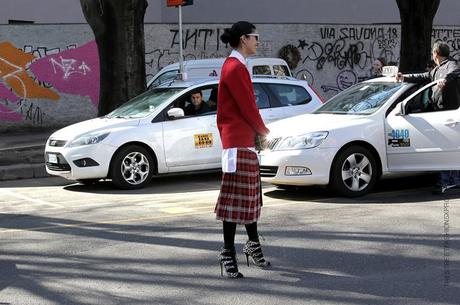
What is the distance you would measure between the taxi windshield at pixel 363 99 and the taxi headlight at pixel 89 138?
2996mm

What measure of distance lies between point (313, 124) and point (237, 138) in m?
3.43

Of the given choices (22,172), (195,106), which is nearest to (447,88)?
(195,106)

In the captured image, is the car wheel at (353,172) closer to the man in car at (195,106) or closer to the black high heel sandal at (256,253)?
the man in car at (195,106)

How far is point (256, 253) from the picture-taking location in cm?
559

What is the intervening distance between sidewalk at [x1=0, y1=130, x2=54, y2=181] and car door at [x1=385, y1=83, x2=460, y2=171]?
609cm

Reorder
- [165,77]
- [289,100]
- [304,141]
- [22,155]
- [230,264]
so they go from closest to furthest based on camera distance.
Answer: [230,264]
[304,141]
[289,100]
[22,155]
[165,77]

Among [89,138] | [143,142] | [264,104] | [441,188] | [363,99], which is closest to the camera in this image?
[441,188]

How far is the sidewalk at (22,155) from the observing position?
11672 mm

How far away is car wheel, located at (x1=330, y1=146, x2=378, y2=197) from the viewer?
8.40 meters

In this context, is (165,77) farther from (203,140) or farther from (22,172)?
(203,140)

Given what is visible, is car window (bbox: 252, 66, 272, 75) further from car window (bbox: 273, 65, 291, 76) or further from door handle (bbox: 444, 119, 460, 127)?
door handle (bbox: 444, 119, 460, 127)

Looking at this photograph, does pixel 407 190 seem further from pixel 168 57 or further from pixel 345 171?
pixel 168 57

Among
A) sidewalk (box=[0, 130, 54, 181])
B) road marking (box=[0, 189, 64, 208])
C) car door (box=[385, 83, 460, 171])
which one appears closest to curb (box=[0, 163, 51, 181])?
sidewalk (box=[0, 130, 54, 181])

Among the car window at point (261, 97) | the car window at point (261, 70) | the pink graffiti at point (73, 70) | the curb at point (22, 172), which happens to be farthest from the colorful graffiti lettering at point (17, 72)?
the car window at point (261, 97)
